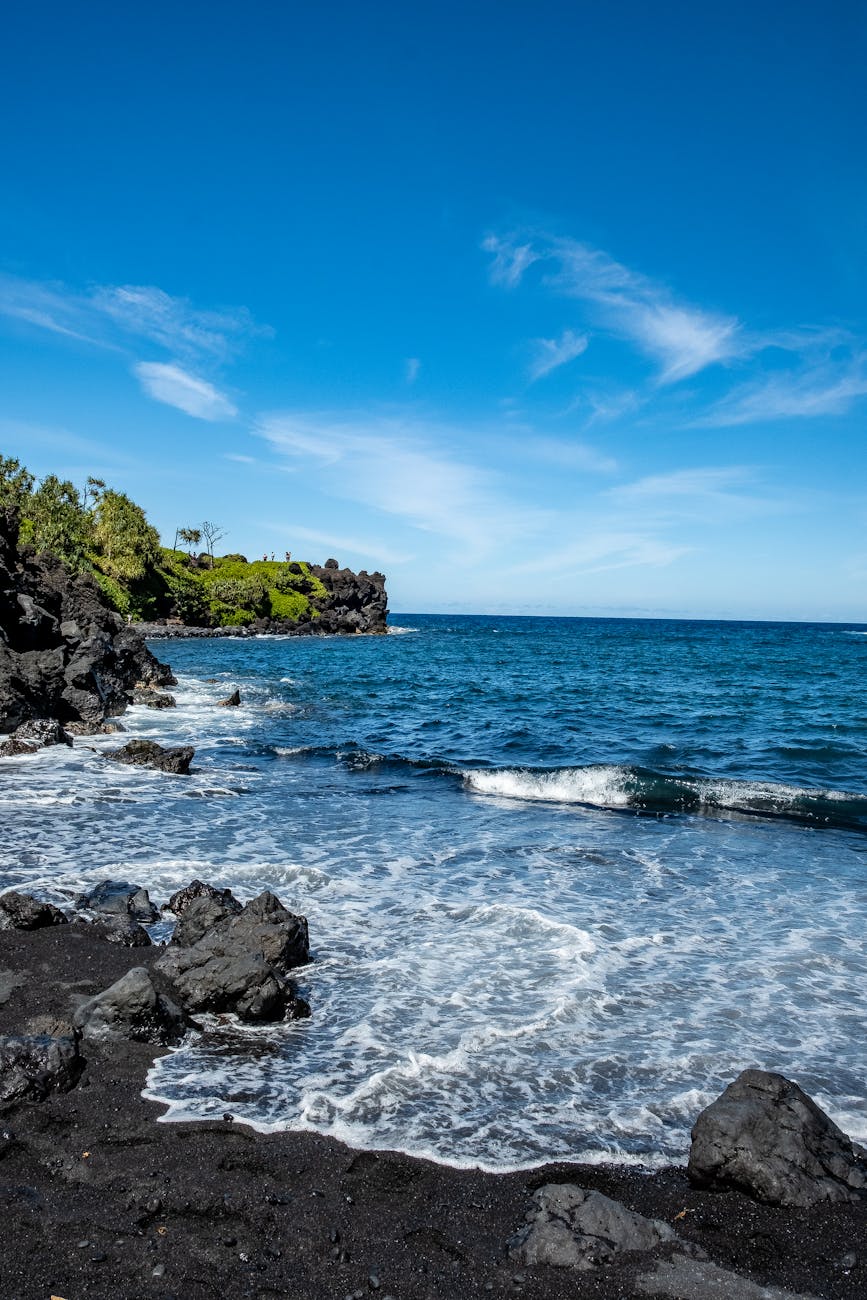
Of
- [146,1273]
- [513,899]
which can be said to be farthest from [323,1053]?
[513,899]

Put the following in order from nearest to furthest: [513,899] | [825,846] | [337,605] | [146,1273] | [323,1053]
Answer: [146,1273], [323,1053], [513,899], [825,846], [337,605]

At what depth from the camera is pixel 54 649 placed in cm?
3356

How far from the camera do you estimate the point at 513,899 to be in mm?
14742

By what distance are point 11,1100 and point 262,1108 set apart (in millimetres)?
2430

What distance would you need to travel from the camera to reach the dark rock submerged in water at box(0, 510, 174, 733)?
101 ft

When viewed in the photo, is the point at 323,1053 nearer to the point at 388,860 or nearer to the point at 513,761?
the point at 388,860

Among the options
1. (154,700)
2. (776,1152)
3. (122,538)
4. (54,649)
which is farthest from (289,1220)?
(122,538)

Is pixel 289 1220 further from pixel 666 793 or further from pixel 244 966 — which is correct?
pixel 666 793

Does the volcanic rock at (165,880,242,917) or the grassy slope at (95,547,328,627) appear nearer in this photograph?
the volcanic rock at (165,880,242,917)

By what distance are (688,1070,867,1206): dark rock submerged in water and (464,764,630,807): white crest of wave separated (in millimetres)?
16199

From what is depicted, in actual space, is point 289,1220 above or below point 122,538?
below

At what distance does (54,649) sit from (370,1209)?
32031 millimetres

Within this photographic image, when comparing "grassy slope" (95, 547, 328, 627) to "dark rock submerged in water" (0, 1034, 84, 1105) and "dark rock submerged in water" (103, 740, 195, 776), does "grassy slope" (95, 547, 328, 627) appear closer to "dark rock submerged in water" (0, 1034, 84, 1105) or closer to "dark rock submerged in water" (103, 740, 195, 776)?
"dark rock submerged in water" (103, 740, 195, 776)

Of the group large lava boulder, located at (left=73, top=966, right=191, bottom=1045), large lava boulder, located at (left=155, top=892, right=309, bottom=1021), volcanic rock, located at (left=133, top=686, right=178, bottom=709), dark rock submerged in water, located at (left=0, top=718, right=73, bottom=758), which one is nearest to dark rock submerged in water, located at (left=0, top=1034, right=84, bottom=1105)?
large lava boulder, located at (left=73, top=966, right=191, bottom=1045)
